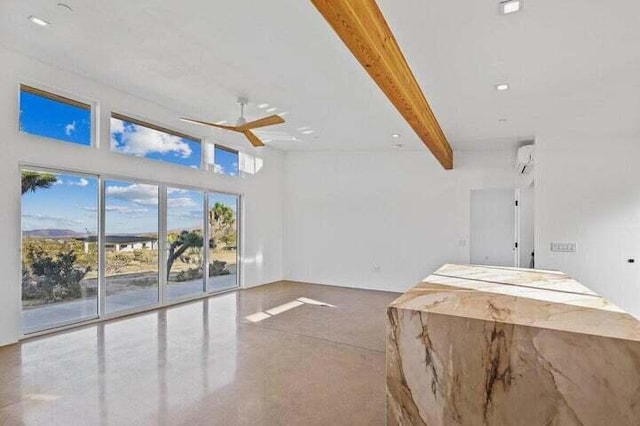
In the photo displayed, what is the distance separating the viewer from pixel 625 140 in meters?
4.80

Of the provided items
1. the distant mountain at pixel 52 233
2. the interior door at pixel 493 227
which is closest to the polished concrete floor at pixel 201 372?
the distant mountain at pixel 52 233

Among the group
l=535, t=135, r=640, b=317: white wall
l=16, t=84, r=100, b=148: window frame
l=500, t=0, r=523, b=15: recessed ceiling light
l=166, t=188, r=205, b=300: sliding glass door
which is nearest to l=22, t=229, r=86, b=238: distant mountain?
l=16, t=84, r=100, b=148: window frame

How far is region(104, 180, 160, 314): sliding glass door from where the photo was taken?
16.0 ft

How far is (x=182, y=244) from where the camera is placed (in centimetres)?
593

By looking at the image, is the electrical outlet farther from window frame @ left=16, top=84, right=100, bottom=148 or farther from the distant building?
window frame @ left=16, top=84, right=100, bottom=148

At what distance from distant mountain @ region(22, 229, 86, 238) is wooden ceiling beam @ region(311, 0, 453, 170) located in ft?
13.4

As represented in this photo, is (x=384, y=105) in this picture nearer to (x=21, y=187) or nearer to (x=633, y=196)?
(x=633, y=196)

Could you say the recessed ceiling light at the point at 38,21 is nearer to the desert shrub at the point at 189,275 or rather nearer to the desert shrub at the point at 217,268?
the desert shrub at the point at 189,275

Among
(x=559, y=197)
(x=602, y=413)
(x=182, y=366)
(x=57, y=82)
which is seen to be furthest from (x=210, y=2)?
(x=559, y=197)

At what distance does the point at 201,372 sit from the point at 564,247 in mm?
4892

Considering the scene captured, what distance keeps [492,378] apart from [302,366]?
6.67 ft

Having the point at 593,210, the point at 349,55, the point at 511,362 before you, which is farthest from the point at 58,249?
the point at 593,210

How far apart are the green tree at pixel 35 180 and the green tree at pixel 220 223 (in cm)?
254

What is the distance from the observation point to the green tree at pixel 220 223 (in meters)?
6.52
